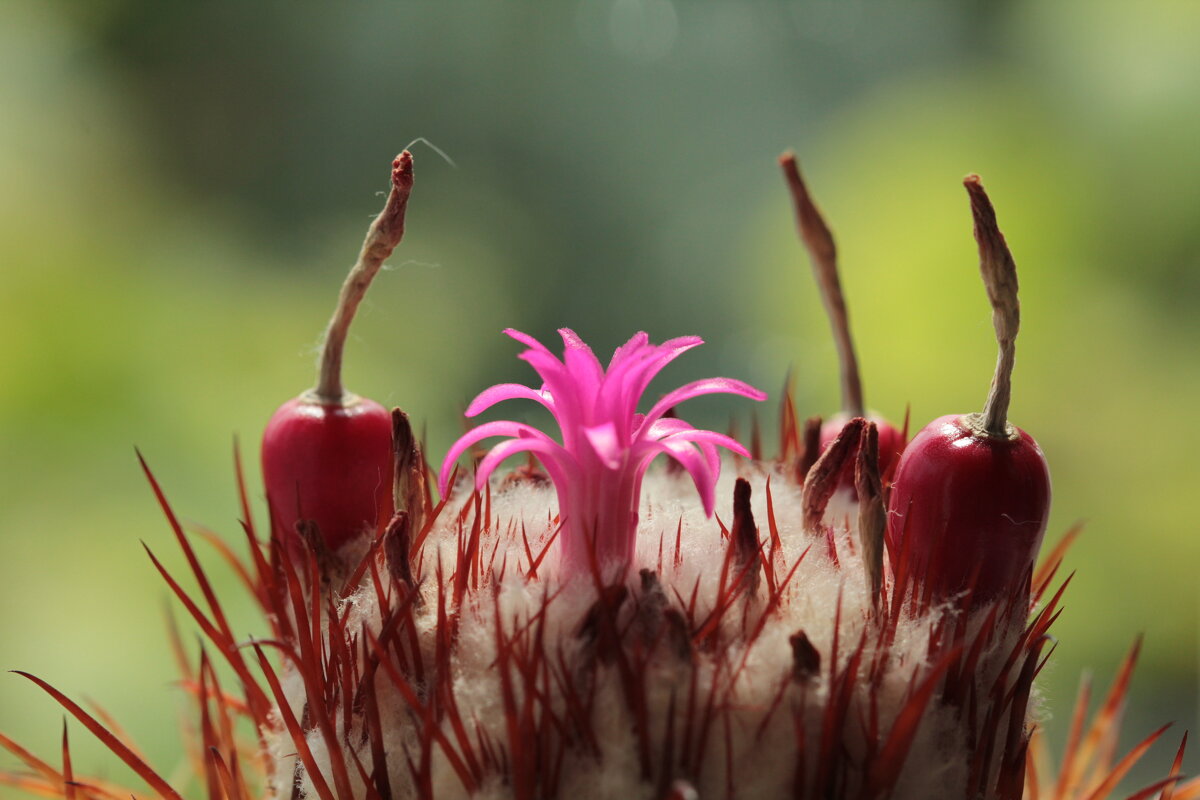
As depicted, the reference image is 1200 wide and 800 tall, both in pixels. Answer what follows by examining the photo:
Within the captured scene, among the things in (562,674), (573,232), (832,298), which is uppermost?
(573,232)

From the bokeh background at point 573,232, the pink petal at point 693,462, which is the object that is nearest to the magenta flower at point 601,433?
the pink petal at point 693,462

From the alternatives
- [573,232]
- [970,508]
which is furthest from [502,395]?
[573,232]

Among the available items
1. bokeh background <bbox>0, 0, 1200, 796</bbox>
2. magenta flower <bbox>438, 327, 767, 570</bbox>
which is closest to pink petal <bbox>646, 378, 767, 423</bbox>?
magenta flower <bbox>438, 327, 767, 570</bbox>

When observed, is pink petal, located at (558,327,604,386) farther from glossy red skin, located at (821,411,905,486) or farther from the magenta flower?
glossy red skin, located at (821,411,905,486)

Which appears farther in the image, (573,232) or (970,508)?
(573,232)

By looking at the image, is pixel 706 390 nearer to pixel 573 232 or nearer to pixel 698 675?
pixel 698 675

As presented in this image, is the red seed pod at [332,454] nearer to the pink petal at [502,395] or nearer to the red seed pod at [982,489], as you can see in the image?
the pink petal at [502,395]
